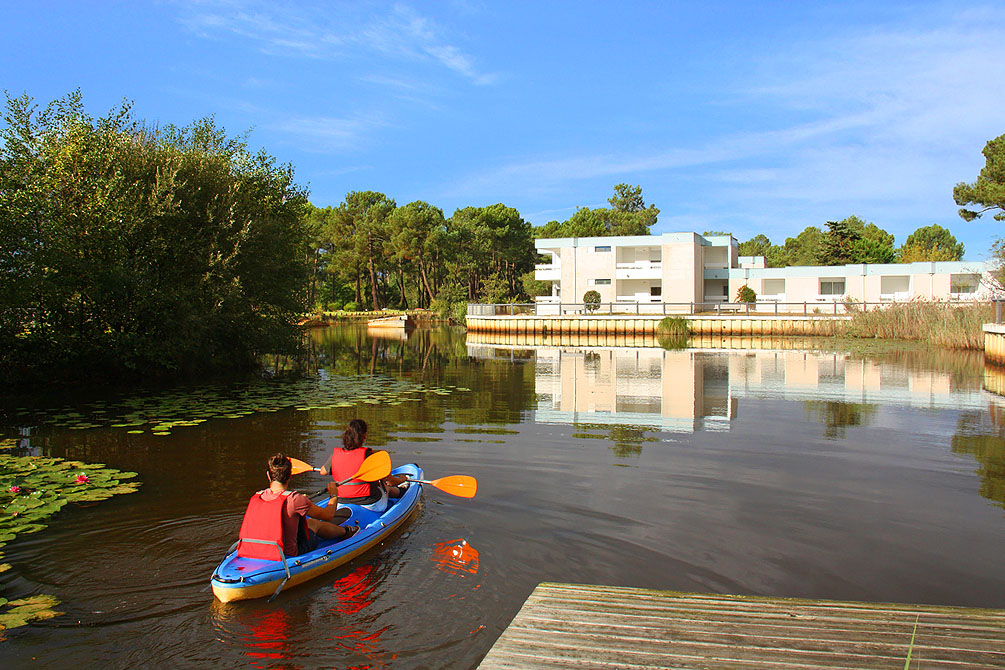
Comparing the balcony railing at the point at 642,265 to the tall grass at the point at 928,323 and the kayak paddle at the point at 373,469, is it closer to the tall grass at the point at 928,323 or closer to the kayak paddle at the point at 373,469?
the tall grass at the point at 928,323

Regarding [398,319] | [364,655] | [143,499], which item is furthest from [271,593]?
[398,319]

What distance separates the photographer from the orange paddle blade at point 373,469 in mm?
6559

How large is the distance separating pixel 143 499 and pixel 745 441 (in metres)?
8.41

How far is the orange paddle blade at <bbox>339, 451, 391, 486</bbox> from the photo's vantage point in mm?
6559

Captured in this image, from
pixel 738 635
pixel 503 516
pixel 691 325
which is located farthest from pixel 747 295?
pixel 738 635

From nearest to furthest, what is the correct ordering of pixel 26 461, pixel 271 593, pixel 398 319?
pixel 271 593, pixel 26 461, pixel 398 319

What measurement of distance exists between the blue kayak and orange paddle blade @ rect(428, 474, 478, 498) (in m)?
0.61

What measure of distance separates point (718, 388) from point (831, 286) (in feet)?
136

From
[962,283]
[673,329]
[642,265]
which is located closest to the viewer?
[673,329]

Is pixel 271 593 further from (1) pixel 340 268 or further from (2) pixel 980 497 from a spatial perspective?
(1) pixel 340 268

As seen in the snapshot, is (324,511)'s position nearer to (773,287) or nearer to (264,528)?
(264,528)

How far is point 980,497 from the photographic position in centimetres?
759

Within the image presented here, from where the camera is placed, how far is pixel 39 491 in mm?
7559

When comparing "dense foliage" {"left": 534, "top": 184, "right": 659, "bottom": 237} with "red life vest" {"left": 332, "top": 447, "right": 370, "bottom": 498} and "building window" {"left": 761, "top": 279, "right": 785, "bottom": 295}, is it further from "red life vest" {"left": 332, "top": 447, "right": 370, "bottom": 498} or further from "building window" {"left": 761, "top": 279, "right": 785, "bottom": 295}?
"red life vest" {"left": 332, "top": 447, "right": 370, "bottom": 498}
